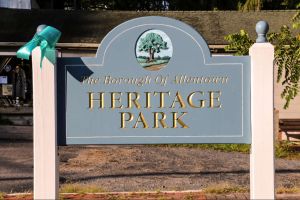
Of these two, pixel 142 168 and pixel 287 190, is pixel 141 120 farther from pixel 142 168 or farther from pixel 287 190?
pixel 142 168

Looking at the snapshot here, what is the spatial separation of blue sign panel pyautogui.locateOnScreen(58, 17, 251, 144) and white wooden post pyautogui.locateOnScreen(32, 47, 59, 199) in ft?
0.49

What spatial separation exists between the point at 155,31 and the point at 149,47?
0.62 ft

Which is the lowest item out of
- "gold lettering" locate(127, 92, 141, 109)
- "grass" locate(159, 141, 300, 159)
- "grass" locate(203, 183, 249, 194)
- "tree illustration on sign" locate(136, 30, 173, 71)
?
"grass" locate(203, 183, 249, 194)

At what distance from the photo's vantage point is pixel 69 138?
19.7ft

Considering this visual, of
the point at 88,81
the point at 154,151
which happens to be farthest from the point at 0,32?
the point at 88,81

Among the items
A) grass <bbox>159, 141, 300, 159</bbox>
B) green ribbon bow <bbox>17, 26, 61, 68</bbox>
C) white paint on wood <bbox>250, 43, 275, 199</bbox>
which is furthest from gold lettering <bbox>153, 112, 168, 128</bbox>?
grass <bbox>159, 141, 300, 159</bbox>

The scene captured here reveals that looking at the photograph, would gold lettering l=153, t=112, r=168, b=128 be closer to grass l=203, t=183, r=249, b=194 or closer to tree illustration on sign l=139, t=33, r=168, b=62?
tree illustration on sign l=139, t=33, r=168, b=62

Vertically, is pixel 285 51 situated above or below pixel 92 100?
above

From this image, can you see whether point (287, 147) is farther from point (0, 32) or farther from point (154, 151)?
point (0, 32)

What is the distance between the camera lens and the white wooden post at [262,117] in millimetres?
5918

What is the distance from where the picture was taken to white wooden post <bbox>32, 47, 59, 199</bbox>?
231 inches

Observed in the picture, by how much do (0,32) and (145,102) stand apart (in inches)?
495

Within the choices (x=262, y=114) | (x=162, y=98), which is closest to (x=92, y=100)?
(x=162, y=98)

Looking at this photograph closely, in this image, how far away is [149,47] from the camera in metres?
6.00
